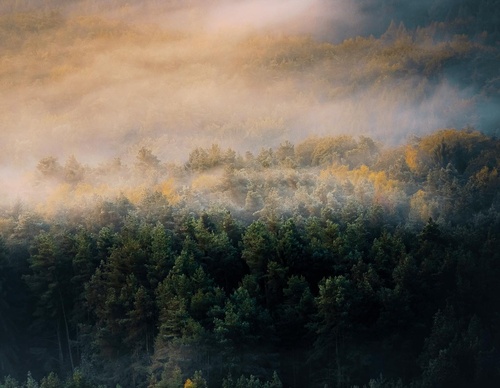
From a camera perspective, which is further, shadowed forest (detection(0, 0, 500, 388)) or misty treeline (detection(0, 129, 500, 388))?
shadowed forest (detection(0, 0, 500, 388))

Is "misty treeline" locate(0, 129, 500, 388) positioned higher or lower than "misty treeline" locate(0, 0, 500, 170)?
lower

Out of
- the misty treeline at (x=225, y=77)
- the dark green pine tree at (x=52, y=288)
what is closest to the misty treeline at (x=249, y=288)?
the dark green pine tree at (x=52, y=288)

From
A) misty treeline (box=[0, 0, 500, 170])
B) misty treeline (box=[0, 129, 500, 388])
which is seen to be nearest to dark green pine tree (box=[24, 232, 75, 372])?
misty treeline (box=[0, 129, 500, 388])

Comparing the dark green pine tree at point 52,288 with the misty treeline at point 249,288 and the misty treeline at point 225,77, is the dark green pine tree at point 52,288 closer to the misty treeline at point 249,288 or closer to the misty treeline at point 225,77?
the misty treeline at point 249,288

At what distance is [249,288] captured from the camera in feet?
72.7

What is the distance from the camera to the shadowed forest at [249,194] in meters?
21.0

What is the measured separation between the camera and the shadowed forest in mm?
20969

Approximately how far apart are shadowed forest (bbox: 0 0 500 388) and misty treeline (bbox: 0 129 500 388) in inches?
2.9

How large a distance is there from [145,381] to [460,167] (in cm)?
1894

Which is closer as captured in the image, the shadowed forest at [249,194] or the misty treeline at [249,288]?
the misty treeline at [249,288]

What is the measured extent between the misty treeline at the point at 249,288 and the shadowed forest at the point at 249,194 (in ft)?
0.24

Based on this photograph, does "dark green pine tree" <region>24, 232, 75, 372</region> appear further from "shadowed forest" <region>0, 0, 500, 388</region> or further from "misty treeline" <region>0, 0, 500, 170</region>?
"misty treeline" <region>0, 0, 500, 170</region>

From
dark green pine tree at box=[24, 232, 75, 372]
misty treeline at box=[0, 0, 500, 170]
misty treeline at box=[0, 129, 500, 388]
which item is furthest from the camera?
misty treeline at box=[0, 0, 500, 170]

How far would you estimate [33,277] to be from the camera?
24.0 metres
